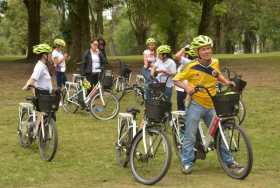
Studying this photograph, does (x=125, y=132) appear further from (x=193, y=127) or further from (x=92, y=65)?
(x=92, y=65)

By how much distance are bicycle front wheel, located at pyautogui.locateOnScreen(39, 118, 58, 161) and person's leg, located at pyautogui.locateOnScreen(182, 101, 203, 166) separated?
2161mm

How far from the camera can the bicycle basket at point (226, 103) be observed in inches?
310

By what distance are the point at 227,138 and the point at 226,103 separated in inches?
21.0

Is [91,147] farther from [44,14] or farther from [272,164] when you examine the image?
A: [44,14]

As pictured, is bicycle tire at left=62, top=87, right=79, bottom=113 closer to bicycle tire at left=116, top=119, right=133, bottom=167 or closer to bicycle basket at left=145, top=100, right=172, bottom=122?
bicycle tire at left=116, top=119, right=133, bottom=167

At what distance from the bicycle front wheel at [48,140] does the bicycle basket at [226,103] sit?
9.03 feet

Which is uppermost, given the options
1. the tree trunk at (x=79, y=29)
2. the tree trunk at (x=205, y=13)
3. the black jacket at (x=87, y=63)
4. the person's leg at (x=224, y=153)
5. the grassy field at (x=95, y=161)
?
the tree trunk at (x=205, y=13)

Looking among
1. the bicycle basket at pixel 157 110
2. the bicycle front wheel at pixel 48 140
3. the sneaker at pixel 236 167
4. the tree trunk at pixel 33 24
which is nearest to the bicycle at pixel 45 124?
the bicycle front wheel at pixel 48 140

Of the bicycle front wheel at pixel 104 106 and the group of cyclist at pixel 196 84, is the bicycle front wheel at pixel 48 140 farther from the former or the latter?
the bicycle front wheel at pixel 104 106

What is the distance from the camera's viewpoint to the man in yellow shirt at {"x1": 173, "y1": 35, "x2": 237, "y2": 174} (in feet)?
26.9

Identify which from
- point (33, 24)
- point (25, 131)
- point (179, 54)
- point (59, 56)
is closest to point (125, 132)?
point (25, 131)

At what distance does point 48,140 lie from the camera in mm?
9703

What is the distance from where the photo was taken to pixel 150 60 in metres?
16.0

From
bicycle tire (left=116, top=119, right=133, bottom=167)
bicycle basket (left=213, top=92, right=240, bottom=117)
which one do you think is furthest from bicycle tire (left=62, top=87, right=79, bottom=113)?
bicycle basket (left=213, top=92, right=240, bottom=117)
